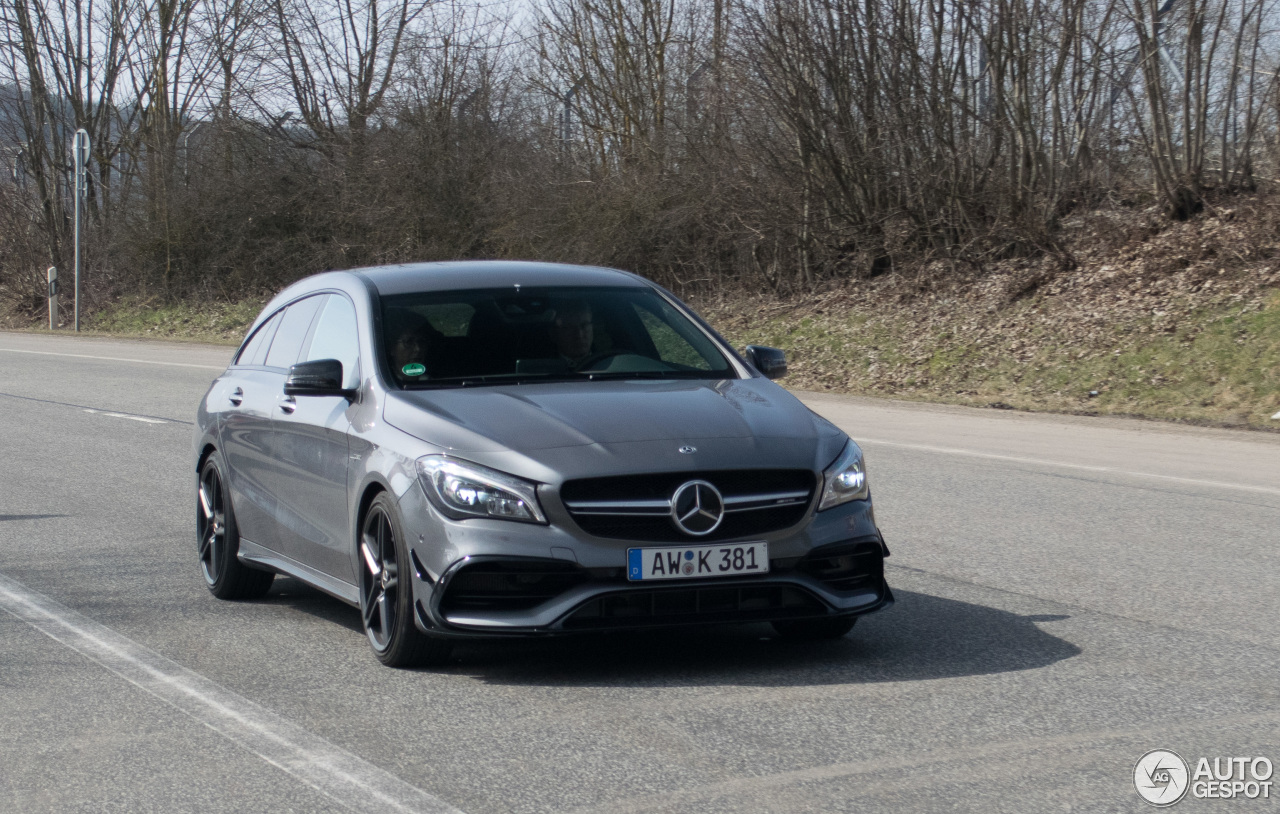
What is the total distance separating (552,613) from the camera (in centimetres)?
542

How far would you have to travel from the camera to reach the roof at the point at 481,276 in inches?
273

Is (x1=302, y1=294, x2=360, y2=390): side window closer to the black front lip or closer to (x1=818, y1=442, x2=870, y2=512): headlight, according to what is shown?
the black front lip

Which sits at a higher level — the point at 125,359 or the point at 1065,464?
the point at 1065,464

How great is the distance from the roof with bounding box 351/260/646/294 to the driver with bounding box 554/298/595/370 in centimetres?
19

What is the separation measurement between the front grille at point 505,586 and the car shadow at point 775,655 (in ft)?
1.22

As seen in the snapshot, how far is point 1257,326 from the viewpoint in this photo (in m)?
17.6

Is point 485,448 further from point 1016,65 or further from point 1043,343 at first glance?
point 1016,65

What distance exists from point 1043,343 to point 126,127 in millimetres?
35617

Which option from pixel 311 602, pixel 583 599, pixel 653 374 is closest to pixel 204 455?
pixel 311 602

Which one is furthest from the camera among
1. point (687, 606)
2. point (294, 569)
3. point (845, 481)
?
point (294, 569)

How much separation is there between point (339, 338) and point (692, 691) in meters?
2.42

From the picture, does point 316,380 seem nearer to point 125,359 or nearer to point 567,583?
point 567,583

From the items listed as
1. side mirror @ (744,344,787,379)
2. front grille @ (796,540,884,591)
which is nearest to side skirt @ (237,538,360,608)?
front grille @ (796,540,884,591)

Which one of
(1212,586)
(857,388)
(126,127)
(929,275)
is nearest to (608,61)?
(929,275)
